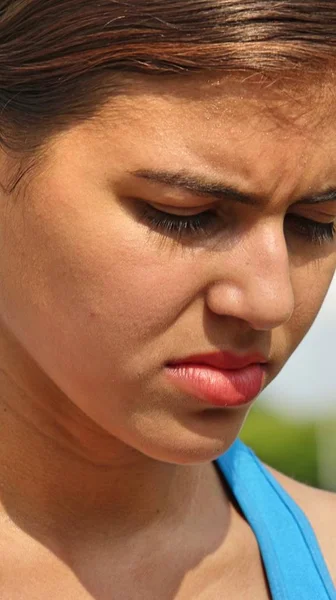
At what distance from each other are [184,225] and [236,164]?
10 centimetres

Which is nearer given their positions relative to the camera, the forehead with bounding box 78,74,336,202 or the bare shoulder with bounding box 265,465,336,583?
the forehead with bounding box 78,74,336,202

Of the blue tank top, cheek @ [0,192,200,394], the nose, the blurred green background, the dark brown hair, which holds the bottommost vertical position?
the blurred green background

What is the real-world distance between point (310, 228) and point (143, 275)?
0.82 ft

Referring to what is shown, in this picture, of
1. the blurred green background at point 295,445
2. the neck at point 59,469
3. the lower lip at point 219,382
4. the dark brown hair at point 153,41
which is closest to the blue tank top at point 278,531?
the neck at point 59,469

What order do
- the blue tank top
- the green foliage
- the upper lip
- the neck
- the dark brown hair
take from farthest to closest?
the green foliage, the blue tank top, the neck, the upper lip, the dark brown hair

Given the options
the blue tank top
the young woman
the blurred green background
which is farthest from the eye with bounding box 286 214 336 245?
the blurred green background

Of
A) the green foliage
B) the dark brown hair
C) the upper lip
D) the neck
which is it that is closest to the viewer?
the dark brown hair

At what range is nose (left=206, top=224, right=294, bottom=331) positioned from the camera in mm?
1294

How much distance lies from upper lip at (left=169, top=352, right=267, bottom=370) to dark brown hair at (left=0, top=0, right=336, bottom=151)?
0.31 metres

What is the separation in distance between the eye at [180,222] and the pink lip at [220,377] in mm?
152

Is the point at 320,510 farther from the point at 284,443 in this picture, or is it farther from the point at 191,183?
the point at 284,443

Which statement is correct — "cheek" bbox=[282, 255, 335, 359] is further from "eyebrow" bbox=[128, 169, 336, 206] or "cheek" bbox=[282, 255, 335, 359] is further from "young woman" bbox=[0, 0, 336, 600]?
"eyebrow" bbox=[128, 169, 336, 206]

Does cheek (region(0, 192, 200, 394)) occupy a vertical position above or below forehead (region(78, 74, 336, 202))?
below

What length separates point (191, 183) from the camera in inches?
49.4
